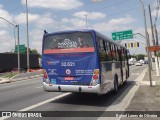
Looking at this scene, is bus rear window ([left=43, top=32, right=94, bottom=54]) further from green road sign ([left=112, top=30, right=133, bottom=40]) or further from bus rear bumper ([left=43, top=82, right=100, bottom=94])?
green road sign ([left=112, top=30, right=133, bottom=40])

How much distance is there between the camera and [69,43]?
12.5 meters

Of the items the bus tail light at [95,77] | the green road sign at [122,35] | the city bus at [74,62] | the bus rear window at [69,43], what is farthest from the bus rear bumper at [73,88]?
the green road sign at [122,35]

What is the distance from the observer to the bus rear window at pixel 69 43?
40.1 ft

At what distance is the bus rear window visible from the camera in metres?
12.2

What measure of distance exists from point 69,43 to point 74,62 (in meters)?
0.85

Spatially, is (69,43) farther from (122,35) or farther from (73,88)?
(122,35)

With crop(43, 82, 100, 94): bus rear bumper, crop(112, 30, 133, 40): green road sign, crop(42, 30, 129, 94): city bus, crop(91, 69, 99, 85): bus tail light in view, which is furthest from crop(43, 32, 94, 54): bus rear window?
crop(112, 30, 133, 40): green road sign

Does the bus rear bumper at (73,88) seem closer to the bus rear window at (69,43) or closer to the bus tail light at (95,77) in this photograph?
the bus tail light at (95,77)

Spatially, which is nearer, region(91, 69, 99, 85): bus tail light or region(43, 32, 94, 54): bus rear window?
region(91, 69, 99, 85): bus tail light

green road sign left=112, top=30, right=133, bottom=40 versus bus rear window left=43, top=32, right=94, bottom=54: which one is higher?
green road sign left=112, top=30, right=133, bottom=40

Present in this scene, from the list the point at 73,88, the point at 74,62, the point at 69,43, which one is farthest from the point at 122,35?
the point at 73,88

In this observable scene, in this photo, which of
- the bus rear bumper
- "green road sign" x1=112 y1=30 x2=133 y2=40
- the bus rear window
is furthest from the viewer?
"green road sign" x1=112 y1=30 x2=133 y2=40

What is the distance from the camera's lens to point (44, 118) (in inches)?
369

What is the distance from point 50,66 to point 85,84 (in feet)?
5.80
